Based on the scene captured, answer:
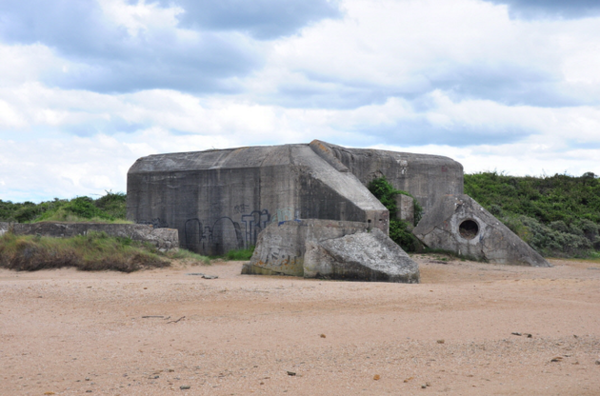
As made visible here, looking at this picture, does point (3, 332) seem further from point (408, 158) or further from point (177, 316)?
point (408, 158)

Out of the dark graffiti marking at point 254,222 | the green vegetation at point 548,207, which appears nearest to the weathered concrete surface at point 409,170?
the green vegetation at point 548,207

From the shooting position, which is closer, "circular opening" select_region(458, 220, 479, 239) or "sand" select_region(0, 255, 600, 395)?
"sand" select_region(0, 255, 600, 395)

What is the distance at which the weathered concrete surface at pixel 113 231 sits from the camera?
1073 cm

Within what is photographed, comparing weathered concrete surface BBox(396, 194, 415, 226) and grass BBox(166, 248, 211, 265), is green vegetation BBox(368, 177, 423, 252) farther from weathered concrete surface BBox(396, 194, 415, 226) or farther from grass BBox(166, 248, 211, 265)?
grass BBox(166, 248, 211, 265)

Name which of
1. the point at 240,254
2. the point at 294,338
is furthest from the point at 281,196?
the point at 294,338

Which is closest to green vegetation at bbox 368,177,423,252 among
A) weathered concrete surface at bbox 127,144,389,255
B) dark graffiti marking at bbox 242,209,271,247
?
weathered concrete surface at bbox 127,144,389,255

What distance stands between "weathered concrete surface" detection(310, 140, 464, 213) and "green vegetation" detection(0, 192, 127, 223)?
6.61 m

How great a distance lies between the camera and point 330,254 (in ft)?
29.0

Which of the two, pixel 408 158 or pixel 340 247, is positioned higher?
pixel 408 158

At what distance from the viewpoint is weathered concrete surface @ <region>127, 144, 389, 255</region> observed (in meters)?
12.5

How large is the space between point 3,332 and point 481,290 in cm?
575

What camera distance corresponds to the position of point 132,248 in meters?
10.2

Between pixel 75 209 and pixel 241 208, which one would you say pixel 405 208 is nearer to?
pixel 241 208

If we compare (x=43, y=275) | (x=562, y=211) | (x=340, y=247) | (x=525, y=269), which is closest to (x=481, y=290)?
(x=340, y=247)
